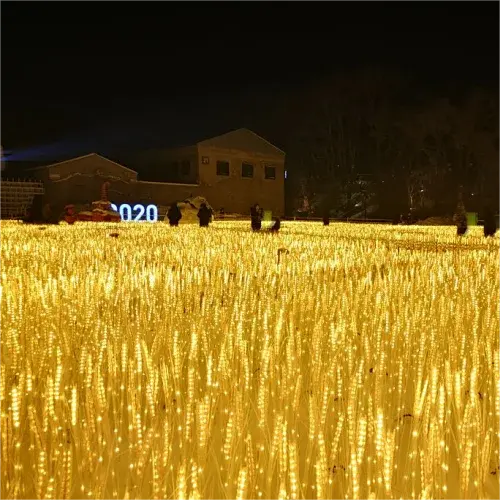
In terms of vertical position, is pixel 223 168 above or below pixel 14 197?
above

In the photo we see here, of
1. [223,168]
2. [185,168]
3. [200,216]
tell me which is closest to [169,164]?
[185,168]

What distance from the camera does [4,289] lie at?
14.4ft

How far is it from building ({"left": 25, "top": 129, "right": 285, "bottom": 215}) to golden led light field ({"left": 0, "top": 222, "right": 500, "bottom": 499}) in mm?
26749

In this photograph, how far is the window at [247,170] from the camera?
37531 mm

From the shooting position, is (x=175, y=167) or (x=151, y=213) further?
(x=175, y=167)

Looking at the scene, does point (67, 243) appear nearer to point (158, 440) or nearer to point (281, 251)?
point (281, 251)

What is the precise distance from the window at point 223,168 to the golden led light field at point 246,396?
3213 cm

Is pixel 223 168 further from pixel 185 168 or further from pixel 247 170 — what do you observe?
pixel 185 168

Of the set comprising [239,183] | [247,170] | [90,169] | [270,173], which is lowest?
[239,183]

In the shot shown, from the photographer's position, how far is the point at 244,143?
124ft

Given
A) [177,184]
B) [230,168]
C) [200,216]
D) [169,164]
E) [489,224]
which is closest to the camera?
[489,224]

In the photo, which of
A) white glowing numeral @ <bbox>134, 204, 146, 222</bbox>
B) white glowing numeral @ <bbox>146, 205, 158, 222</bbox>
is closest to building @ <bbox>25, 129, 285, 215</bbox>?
white glowing numeral @ <bbox>134, 204, 146, 222</bbox>

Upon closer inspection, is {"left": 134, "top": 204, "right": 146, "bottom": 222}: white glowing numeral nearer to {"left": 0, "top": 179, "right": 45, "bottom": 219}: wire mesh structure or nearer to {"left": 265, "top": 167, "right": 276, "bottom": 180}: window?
{"left": 0, "top": 179, "right": 45, "bottom": 219}: wire mesh structure

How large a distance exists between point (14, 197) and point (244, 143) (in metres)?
15.8
